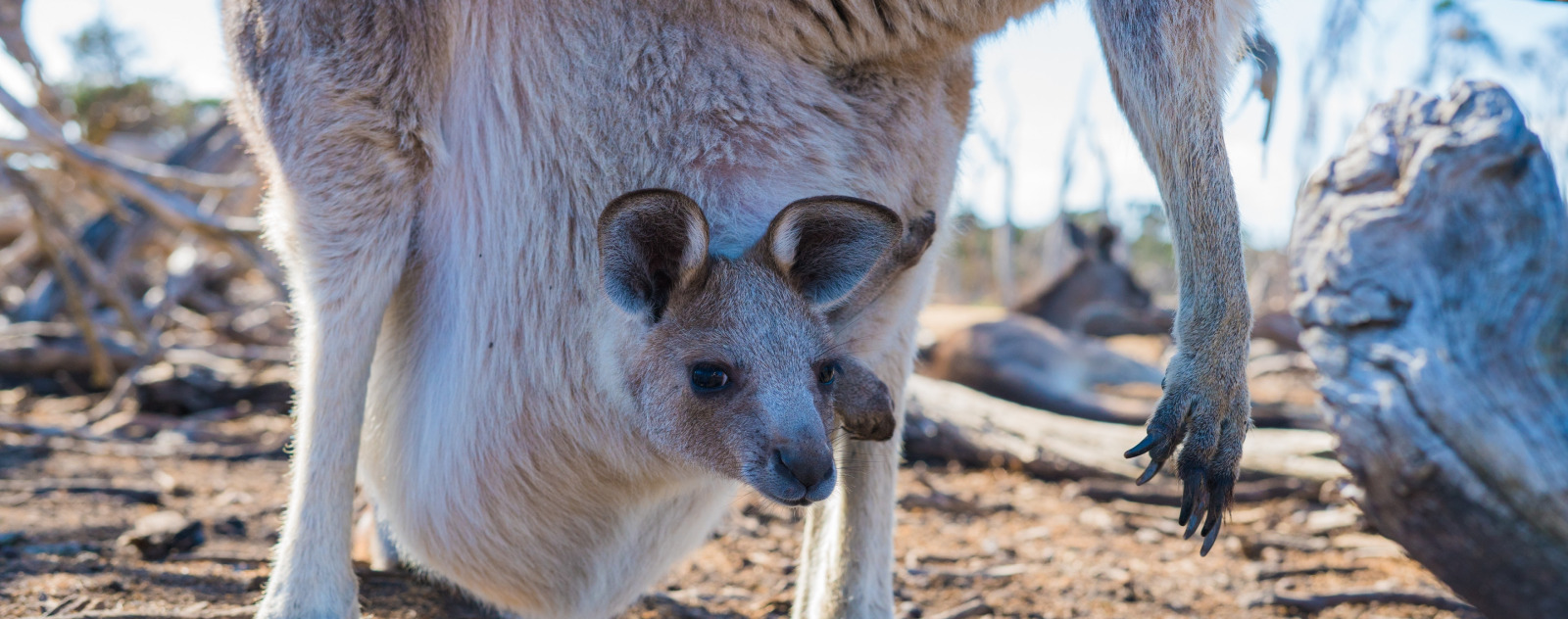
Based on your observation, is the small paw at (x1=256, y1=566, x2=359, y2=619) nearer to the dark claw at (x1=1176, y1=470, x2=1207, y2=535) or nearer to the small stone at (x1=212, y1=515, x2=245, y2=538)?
the small stone at (x1=212, y1=515, x2=245, y2=538)

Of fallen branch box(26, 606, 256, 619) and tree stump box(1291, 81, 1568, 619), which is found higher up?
tree stump box(1291, 81, 1568, 619)

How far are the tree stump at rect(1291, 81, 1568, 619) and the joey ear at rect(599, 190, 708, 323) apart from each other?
4.95ft

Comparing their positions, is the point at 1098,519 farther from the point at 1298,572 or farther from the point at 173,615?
the point at 173,615

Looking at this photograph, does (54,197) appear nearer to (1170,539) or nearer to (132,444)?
(132,444)

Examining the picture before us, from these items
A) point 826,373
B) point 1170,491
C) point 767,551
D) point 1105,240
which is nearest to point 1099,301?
point 1105,240

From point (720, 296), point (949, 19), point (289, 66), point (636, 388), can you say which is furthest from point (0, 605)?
point (949, 19)

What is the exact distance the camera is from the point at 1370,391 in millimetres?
2258

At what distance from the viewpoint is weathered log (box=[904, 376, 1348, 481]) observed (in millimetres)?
4305

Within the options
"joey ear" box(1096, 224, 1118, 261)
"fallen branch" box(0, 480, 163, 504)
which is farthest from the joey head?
Result: "joey ear" box(1096, 224, 1118, 261)

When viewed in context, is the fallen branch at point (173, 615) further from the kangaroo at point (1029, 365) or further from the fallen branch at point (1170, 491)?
the kangaroo at point (1029, 365)

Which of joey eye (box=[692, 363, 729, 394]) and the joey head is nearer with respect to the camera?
the joey head

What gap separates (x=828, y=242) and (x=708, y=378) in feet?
1.13

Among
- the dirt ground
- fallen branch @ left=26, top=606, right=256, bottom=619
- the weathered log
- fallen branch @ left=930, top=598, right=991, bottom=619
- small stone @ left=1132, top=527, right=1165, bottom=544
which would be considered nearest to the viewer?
A: fallen branch @ left=26, top=606, right=256, bottom=619

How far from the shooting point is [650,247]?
6.08ft
